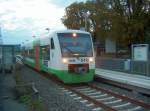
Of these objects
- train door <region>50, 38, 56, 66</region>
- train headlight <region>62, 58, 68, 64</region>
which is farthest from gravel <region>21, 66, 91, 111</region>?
train door <region>50, 38, 56, 66</region>

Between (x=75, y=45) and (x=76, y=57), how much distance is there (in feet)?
2.37

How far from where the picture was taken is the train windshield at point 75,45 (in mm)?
19375

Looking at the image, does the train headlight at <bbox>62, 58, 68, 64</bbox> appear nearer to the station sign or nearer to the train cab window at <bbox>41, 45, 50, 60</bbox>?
the train cab window at <bbox>41, 45, 50, 60</bbox>

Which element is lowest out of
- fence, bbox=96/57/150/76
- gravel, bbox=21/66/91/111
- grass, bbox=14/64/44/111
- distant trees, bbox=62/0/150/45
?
gravel, bbox=21/66/91/111

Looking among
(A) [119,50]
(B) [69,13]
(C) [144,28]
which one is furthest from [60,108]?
(B) [69,13]

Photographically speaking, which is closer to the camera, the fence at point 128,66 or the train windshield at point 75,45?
the train windshield at point 75,45

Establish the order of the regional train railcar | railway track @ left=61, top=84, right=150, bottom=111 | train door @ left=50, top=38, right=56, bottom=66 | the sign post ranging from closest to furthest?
railway track @ left=61, top=84, right=150, bottom=111 < the regional train railcar < train door @ left=50, top=38, right=56, bottom=66 < the sign post

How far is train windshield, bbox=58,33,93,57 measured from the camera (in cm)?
1938

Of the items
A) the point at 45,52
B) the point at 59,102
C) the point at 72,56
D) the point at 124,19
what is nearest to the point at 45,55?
the point at 45,52

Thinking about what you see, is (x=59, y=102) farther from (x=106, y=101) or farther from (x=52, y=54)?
Answer: (x=52, y=54)

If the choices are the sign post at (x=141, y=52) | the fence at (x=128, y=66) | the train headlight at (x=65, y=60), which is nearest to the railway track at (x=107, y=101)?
the train headlight at (x=65, y=60)

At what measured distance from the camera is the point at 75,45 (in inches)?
774

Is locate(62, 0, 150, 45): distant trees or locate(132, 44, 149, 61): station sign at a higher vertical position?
locate(62, 0, 150, 45): distant trees

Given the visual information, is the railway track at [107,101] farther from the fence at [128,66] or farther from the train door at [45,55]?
the train door at [45,55]
